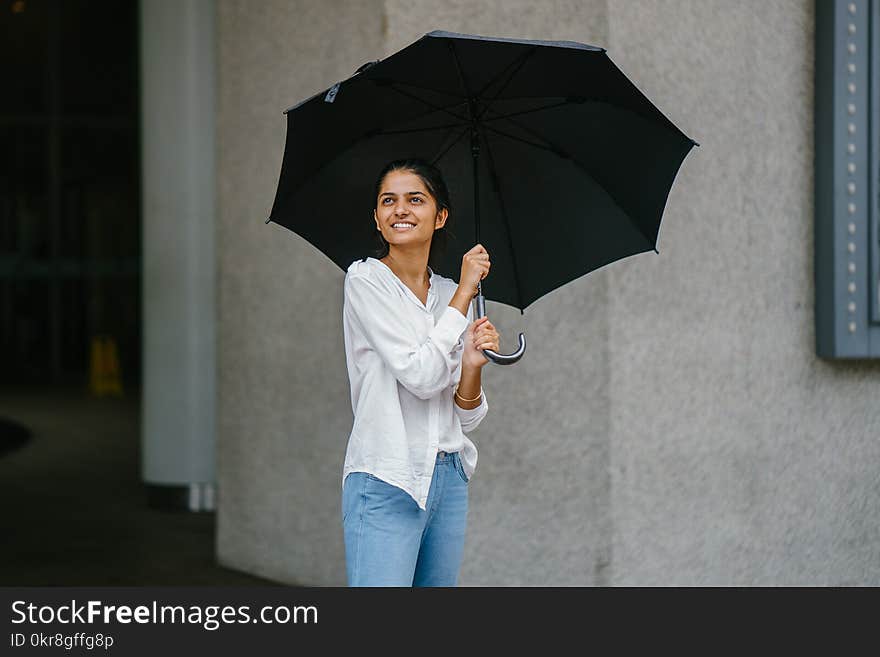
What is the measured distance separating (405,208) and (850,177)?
3.53 metres

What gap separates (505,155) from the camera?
3055mm

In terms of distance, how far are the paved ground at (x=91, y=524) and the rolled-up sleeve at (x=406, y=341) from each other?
4.01m

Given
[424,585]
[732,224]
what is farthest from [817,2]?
[424,585]

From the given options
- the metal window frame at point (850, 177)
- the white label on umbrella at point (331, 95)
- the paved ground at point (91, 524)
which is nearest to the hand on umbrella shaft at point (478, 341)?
the white label on umbrella at point (331, 95)

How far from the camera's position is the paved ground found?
259 inches

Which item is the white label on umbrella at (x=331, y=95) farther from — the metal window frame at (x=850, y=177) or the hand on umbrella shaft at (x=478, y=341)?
the metal window frame at (x=850, y=177)

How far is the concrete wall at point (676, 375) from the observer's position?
5.09 metres

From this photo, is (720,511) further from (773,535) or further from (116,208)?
(116,208)

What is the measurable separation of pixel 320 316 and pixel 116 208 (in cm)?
1954

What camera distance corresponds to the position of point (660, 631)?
12.0ft

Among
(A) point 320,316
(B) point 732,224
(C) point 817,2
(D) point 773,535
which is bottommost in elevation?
(D) point 773,535

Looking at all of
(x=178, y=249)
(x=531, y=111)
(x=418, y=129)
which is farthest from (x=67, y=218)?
(x=531, y=111)

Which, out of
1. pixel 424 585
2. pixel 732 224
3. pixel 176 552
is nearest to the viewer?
pixel 424 585

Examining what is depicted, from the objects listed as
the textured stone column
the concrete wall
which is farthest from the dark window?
the concrete wall
